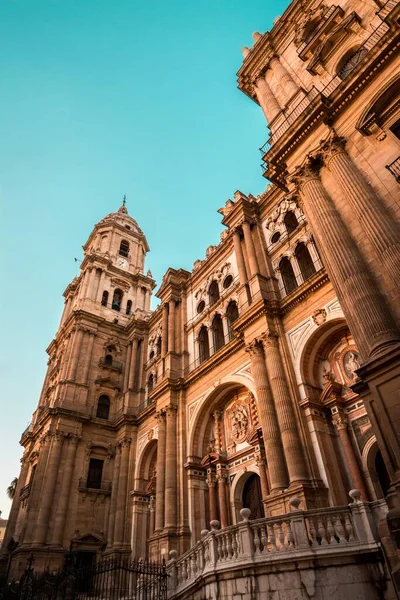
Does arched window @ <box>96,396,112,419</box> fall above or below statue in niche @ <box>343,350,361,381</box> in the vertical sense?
above

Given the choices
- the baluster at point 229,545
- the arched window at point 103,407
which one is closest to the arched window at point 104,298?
the arched window at point 103,407

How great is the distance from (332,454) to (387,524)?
6.41 metres

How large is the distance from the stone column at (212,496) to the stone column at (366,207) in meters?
13.6

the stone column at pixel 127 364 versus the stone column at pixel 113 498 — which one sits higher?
the stone column at pixel 127 364

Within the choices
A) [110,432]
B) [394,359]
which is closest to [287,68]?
[394,359]

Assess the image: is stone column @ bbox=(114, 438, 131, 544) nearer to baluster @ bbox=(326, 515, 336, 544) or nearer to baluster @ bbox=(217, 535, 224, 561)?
baluster @ bbox=(217, 535, 224, 561)

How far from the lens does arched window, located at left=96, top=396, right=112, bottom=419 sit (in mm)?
27781

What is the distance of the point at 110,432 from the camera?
88.4ft

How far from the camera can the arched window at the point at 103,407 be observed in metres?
27.8

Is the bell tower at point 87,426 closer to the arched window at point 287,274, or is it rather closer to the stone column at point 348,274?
the arched window at point 287,274

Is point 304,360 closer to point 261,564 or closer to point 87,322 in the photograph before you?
point 261,564

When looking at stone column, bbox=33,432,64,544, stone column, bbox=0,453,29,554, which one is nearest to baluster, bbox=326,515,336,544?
stone column, bbox=33,432,64,544

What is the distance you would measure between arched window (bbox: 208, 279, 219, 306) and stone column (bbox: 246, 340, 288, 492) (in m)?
7.44

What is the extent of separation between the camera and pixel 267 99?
19.7m
